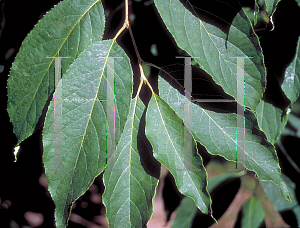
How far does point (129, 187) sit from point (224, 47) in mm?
321

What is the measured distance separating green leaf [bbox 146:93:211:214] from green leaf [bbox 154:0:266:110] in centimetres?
11

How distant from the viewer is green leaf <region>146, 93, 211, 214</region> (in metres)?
0.48

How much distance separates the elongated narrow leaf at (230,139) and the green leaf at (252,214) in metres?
0.38

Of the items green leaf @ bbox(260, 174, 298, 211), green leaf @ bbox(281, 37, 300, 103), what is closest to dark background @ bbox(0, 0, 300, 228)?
green leaf @ bbox(281, 37, 300, 103)

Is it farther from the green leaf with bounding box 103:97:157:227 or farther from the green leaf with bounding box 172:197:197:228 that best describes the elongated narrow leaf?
the green leaf with bounding box 172:197:197:228

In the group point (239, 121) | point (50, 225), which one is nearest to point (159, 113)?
point (239, 121)

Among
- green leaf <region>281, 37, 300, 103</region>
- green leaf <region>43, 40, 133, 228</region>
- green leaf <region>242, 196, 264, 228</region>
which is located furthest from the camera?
green leaf <region>242, 196, 264, 228</region>

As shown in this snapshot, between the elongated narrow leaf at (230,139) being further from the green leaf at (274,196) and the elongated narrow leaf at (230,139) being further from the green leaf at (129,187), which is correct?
the green leaf at (274,196)

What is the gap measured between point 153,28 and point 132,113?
0.30 m

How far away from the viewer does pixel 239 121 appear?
53 centimetres

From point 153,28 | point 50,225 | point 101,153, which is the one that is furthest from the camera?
point 50,225

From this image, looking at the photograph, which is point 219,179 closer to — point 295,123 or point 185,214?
point 185,214

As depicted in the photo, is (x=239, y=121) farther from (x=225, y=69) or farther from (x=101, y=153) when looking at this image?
(x=101, y=153)

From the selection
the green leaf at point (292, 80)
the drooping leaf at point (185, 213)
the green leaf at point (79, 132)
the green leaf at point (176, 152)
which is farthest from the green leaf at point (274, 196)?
the green leaf at point (79, 132)
